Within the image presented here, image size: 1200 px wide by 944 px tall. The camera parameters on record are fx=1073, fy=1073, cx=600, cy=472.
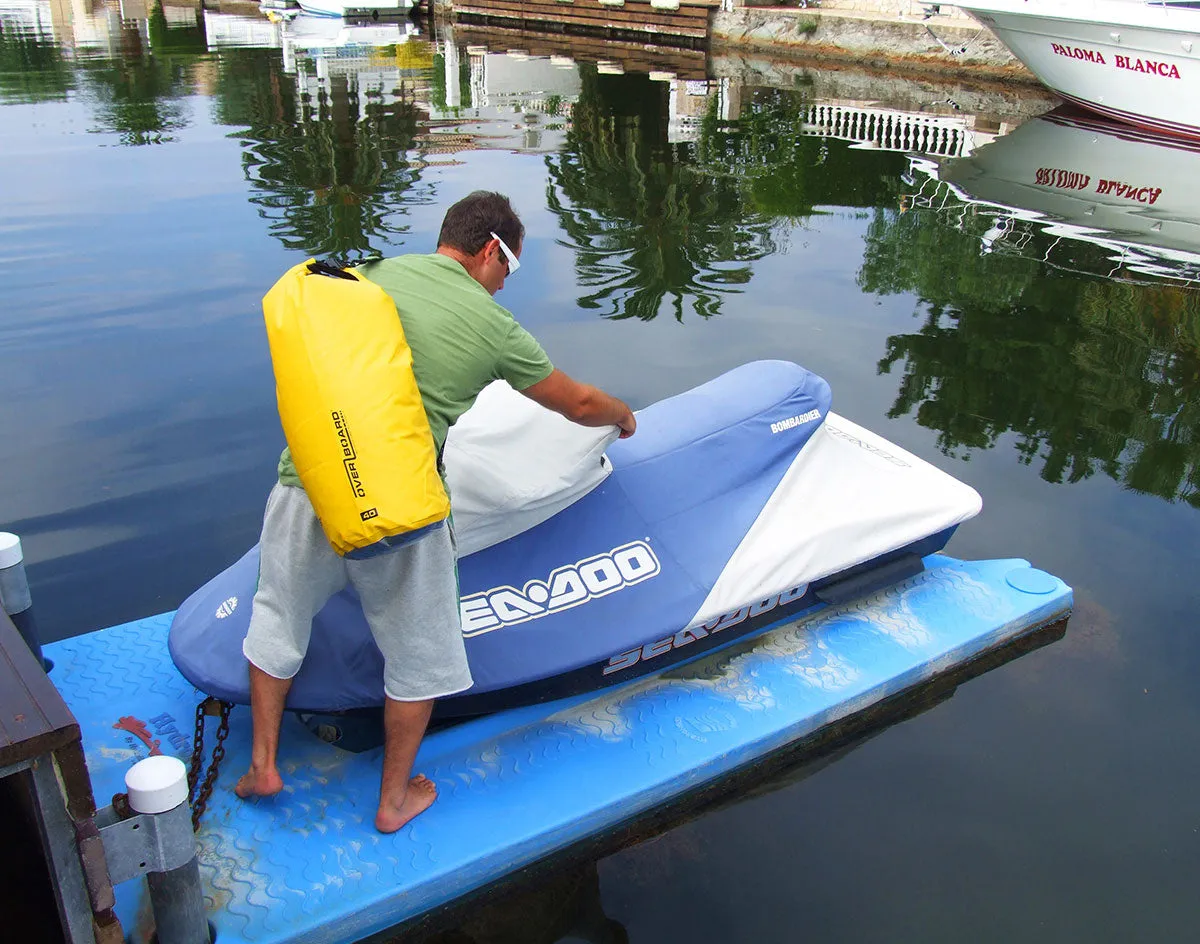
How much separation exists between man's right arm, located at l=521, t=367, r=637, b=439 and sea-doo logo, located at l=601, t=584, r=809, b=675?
0.82 metres

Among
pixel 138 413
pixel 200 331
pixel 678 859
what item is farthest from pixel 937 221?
pixel 678 859

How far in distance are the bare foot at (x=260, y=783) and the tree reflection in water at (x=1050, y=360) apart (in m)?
4.32

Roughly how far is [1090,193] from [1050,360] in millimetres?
5127

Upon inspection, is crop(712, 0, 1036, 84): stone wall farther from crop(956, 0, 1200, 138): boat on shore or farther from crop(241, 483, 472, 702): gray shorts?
crop(241, 483, 472, 702): gray shorts

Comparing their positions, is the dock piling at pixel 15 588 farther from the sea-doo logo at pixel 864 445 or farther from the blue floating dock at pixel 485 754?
the sea-doo logo at pixel 864 445

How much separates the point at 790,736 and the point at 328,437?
2027mm

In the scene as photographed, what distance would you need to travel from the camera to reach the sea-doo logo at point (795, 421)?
409cm

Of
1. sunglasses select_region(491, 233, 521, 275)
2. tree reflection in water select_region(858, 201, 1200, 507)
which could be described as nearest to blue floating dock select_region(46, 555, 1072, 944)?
sunglasses select_region(491, 233, 521, 275)

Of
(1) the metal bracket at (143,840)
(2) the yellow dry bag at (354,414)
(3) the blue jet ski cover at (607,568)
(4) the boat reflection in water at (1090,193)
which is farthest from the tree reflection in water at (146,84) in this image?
(1) the metal bracket at (143,840)

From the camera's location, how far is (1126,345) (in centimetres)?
749

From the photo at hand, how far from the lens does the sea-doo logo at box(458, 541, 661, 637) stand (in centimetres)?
341

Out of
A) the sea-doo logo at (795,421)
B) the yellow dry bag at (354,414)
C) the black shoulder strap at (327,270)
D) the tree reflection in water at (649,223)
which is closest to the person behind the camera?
the yellow dry bag at (354,414)

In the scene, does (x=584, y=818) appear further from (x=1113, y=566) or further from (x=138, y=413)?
(x=138, y=413)

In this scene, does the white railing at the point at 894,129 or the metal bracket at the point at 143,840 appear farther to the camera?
the white railing at the point at 894,129
